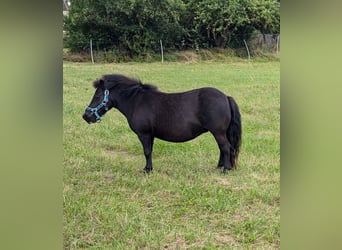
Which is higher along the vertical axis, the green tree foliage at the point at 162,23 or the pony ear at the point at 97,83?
the green tree foliage at the point at 162,23

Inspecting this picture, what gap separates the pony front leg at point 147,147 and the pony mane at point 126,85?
0.56ft

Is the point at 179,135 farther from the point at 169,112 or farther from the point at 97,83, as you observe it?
the point at 97,83

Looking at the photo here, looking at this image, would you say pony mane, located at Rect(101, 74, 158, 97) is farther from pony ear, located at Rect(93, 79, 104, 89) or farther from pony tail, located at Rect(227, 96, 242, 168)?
pony tail, located at Rect(227, 96, 242, 168)

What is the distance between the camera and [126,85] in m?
1.40

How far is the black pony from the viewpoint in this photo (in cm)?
137

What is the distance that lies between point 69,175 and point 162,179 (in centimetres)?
33

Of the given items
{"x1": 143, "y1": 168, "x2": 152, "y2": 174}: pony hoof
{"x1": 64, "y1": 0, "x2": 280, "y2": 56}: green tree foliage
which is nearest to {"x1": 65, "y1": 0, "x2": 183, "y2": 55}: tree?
{"x1": 64, "y1": 0, "x2": 280, "y2": 56}: green tree foliage

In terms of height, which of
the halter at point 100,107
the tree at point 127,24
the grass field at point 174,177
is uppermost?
the tree at point 127,24

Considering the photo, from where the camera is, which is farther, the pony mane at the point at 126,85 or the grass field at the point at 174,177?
the pony mane at the point at 126,85

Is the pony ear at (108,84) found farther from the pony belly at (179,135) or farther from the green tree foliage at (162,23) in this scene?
the pony belly at (179,135)

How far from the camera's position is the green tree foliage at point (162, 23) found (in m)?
1.31

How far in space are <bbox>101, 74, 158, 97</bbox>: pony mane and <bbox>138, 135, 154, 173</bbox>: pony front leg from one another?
17cm

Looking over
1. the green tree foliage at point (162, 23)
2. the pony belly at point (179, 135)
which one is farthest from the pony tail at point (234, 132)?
the green tree foliage at point (162, 23)

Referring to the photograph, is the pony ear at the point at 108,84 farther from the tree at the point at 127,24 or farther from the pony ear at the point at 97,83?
the tree at the point at 127,24
